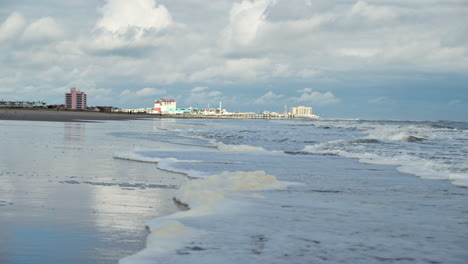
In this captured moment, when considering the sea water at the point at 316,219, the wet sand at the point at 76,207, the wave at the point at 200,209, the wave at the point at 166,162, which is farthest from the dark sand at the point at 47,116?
the wave at the point at 200,209

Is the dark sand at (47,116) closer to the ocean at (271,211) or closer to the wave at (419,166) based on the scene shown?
the wave at (419,166)

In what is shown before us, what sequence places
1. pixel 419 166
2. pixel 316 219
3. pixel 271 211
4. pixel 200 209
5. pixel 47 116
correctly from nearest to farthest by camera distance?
pixel 316 219
pixel 200 209
pixel 271 211
pixel 419 166
pixel 47 116

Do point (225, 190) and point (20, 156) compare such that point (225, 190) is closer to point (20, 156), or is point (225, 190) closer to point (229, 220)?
point (229, 220)

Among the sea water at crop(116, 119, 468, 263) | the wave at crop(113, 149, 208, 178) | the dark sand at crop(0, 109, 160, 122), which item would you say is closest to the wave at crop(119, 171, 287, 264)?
the sea water at crop(116, 119, 468, 263)

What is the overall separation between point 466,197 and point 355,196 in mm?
2319

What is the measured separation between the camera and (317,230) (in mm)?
6523

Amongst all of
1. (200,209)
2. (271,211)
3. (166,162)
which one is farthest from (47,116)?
(271,211)

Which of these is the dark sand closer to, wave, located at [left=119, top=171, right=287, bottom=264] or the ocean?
the ocean

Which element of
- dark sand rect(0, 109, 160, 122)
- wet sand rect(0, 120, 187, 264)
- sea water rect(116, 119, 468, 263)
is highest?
dark sand rect(0, 109, 160, 122)

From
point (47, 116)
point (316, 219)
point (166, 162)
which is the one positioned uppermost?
point (47, 116)

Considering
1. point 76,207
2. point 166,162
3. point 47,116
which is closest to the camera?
point 76,207

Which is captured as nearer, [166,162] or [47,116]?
[166,162]

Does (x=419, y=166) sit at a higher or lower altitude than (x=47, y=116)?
lower

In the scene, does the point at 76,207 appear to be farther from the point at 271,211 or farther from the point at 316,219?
the point at 316,219
